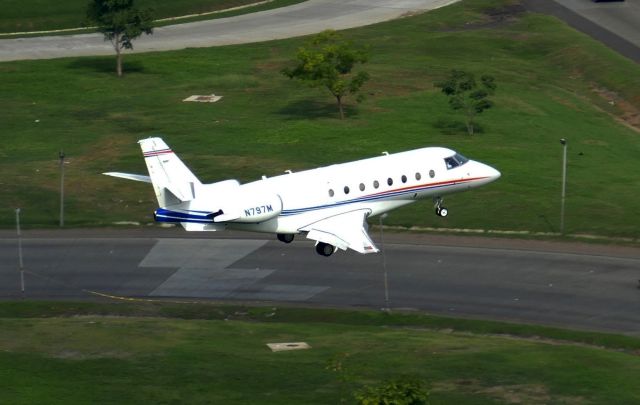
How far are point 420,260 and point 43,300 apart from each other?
64.6ft

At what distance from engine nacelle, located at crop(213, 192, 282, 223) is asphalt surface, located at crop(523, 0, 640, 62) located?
67279 millimetres

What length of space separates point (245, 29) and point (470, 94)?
141 ft

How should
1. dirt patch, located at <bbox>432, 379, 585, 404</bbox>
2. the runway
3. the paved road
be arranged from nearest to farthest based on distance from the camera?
dirt patch, located at <bbox>432, 379, 585, 404</bbox> → the runway → the paved road

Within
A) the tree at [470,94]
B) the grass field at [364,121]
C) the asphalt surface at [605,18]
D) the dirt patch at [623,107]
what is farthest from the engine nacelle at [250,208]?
the asphalt surface at [605,18]

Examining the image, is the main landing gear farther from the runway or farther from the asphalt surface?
the asphalt surface

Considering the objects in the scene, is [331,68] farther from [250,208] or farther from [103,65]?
[250,208]

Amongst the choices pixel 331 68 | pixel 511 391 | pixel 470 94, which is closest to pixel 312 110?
pixel 331 68

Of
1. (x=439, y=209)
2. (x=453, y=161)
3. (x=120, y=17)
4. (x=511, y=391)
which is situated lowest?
(x=511, y=391)

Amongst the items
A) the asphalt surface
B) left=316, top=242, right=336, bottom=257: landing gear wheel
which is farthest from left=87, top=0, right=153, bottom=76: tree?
left=316, top=242, right=336, bottom=257: landing gear wheel

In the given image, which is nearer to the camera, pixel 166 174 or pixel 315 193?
pixel 166 174

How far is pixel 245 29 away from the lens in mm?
140750

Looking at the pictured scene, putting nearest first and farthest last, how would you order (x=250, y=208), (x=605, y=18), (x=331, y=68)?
(x=250, y=208) → (x=331, y=68) → (x=605, y=18)

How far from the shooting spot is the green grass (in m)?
140

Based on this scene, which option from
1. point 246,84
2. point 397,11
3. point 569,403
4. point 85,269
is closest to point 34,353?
point 85,269
